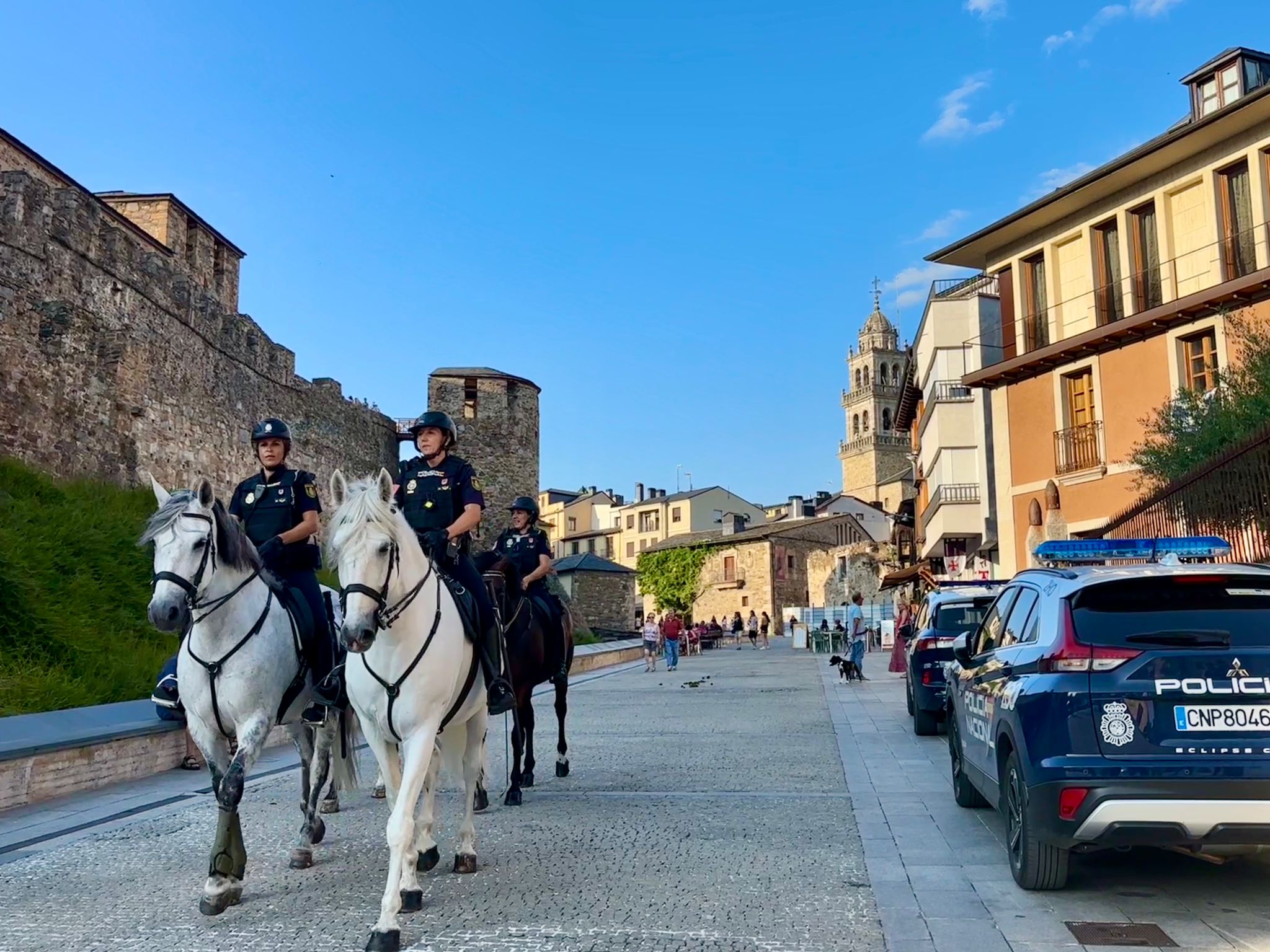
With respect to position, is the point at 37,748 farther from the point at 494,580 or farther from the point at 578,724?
the point at 578,724

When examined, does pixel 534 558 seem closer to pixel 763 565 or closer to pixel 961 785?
pixel 961 785

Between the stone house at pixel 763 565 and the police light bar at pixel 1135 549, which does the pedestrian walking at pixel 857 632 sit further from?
the stone house at pixel 763 565

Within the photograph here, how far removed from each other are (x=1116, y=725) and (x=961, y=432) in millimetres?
29636

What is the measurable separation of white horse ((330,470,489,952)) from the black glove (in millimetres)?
313

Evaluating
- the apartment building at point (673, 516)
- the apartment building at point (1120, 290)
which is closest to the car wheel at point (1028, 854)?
the apartment building at point (1120, 290)

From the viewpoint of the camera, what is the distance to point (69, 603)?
1252 cm

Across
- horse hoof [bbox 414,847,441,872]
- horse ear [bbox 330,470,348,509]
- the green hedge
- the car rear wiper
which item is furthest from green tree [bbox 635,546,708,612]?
the car rear wiper

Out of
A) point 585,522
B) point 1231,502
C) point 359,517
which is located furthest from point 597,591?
point 585,522

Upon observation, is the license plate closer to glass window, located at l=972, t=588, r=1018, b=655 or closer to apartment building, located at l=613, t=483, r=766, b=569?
glass window, located at l=972, t=588, r=1018, b=655

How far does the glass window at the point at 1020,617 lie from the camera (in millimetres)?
6062

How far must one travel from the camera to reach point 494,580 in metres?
8.22

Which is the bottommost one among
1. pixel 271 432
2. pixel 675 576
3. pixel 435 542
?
pixel 435 542

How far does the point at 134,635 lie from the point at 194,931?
9004 millimetres

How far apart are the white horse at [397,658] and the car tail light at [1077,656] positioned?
3.15 m
